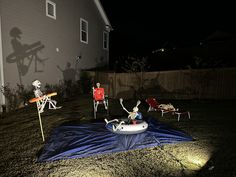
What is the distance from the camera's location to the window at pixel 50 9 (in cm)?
1086

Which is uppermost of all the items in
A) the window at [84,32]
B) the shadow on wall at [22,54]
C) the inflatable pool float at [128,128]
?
the window at [84,32]

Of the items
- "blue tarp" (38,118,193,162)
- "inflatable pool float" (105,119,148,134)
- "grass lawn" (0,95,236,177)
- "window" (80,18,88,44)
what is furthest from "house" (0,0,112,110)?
"inflatable pool float" (105,119,148,134)

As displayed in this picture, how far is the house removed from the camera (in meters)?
8.52

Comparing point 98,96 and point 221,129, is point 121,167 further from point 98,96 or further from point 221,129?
point 98,96

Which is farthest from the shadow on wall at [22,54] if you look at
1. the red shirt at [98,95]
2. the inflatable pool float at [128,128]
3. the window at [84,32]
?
the inflatable pool float at [128,128]

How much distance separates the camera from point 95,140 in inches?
203

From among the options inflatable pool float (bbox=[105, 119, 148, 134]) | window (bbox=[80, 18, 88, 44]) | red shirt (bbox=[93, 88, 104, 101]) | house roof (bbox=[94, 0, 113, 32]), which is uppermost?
house roof (bbox=[94, 0, 113, 32])

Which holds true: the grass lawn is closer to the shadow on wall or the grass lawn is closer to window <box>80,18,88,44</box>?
the shadow on wall

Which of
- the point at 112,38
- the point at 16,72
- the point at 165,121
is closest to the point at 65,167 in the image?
the point at 165,121

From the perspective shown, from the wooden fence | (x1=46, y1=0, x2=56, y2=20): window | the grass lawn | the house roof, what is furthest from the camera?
the house roof

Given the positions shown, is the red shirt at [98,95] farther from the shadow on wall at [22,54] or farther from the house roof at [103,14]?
the house roof at [103,14]

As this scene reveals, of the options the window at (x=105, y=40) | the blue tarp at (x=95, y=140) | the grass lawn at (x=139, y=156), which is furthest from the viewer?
the window at (x=105, y=40)

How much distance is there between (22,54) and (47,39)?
206cm

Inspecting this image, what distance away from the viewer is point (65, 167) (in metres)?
3.97
